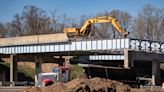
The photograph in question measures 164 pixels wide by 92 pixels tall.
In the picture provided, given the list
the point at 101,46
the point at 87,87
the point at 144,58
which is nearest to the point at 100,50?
the point at 101,46

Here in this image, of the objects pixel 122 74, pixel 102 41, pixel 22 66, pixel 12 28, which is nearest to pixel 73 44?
pixel 102 41

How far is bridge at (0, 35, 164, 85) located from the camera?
2758 inches

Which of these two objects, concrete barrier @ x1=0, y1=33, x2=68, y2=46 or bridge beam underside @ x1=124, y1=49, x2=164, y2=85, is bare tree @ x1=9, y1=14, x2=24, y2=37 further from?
bridge beam underside @ x1=124, y1=49, x2=164, y2=85

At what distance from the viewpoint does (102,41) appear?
243 ft

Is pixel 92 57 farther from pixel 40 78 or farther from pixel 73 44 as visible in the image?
pixel 40 78

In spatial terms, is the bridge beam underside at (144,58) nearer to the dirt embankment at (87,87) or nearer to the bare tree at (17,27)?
the dirt embankment at (87,87)

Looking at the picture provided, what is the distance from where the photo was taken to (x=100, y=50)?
247 feet

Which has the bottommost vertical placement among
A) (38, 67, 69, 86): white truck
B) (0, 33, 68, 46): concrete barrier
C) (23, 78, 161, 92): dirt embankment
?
(38, 67, 69, 86): white truck

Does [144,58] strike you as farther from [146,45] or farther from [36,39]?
[36,39]

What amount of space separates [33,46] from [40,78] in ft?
127

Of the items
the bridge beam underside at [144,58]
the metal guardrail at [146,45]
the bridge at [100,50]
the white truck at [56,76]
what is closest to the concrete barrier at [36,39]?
the bridge at [100,50]

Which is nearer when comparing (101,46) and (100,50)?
(101,46)

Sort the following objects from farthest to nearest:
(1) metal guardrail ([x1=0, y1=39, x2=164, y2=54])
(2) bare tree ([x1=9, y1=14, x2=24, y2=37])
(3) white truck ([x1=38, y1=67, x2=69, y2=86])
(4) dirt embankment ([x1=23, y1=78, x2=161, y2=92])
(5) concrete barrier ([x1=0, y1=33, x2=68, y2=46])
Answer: (2) bare tree ([x1=9, y1=14, x2=24, y2=37]) → (5) concrete barrier ([x1=0, y1=33, x2=68, y2=46]) → (1) metal guardrail ([x1=0, y1=39, x2=164, y2=54]) → (3) white truck ([x1=38, y1=67, x2=69, y2=86]) → (4) dirt embankment ([x1=23, y1=78, x2=161, y2=92])

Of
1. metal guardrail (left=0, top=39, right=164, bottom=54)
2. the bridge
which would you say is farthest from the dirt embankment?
metal guardrail (left=0, top=39, right=164, bottom=54)
